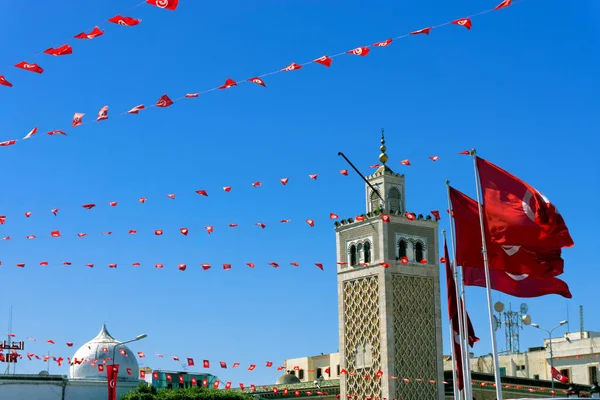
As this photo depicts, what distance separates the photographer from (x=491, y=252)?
2172cm

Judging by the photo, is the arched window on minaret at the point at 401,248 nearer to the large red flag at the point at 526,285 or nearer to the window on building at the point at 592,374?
the window on building at the point at 592,374

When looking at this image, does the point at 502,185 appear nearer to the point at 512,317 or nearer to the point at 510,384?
the point at 510,384

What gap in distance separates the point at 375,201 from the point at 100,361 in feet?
73.7

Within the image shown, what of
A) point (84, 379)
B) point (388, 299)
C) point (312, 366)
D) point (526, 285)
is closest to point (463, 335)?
point (526, 285)

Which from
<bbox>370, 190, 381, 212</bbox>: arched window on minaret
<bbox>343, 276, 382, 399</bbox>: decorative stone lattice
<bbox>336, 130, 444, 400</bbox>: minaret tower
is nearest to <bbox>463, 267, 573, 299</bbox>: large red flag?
<bbox>336, 130, 444, 400</bbox>: minaret tower

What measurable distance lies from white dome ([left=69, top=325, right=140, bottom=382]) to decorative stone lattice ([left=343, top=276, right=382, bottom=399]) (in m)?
18.1

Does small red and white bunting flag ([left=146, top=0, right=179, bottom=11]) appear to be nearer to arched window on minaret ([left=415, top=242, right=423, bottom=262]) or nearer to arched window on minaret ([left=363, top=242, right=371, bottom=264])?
arched window on minaret ([left=363, top=242, right=371, bottom=264])

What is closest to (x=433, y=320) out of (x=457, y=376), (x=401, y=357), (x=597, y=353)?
(x=401, y=357)

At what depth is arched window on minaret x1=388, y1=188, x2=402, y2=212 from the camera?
4838 centimetres

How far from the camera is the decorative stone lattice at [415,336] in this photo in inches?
1826

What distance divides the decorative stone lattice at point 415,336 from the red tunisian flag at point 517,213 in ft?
82.8

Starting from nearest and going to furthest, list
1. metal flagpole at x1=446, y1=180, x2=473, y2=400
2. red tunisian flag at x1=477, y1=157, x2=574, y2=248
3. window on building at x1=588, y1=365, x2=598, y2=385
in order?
red tunisian flag at x1=477, y1=157, x2=574, y2=248 → metal flagpole at x1=446, y1=180, x2=473, y2=400 → window on building at x1=588, y1=365, x2=598, y2=385

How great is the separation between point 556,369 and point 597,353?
3.01m

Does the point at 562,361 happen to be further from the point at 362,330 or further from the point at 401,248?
the point at 362,330
